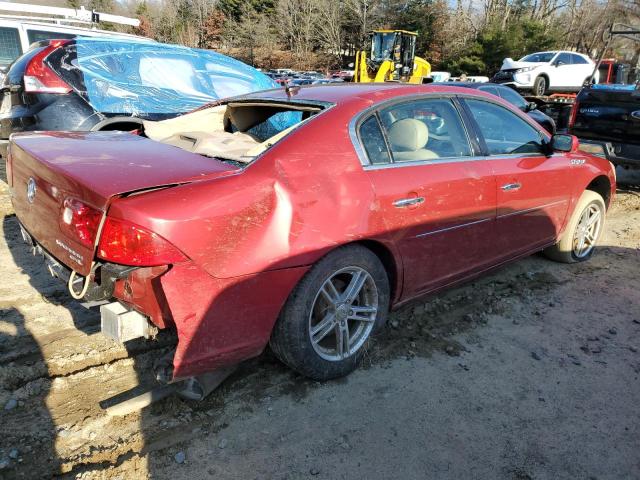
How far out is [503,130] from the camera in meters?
3.90

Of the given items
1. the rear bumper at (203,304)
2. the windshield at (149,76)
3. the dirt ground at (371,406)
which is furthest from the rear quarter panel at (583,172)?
the windshield at (149,76)

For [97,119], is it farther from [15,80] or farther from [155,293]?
[155,293]

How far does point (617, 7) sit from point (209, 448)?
46.4 meters

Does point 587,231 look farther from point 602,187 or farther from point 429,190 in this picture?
point 429,190

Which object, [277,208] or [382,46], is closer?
[277,208]

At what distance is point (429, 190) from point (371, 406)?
130 centimetres

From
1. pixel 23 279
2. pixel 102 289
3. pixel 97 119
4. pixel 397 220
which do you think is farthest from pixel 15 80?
pixel 397 220

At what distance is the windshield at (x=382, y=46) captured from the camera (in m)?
22.5

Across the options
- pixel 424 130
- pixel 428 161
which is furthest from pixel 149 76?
pixel 428 161

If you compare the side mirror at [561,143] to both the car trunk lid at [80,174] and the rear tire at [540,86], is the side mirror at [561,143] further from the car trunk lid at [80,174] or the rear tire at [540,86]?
the rear tire at [540,86]

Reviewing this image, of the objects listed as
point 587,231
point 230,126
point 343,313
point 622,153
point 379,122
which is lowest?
point 587,231

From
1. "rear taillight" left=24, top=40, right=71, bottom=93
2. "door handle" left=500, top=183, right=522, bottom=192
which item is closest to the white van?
"rear taillight" left=24, top=40, right=71, bottom=93

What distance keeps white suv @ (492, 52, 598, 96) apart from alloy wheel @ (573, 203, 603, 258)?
52.1ft

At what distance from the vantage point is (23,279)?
157 inches
